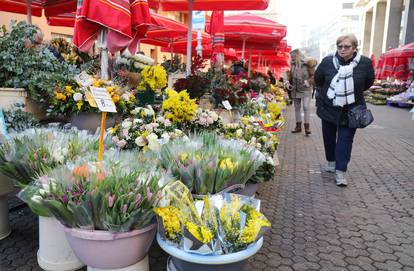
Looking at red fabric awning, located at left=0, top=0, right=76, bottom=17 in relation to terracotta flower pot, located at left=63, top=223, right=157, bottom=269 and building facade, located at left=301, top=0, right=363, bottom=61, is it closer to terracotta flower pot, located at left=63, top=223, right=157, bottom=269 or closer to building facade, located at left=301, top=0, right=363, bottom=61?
terracotta flower pot, located at left=63, top=223, right=157, bottom=269

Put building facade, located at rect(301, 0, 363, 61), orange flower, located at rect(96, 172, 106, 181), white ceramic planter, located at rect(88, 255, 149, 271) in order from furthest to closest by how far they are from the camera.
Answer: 1. building facade, located at rect(301, 0, 363, 61)
2. white ceramic planter, located at rect(88, 255, 149, 271)
3. orange flower, located at rect(96, 172, 106, 181)

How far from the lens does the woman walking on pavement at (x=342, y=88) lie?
4453mm

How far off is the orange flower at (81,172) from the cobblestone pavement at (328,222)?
3.10ft

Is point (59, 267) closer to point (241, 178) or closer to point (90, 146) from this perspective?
point (90, 146)

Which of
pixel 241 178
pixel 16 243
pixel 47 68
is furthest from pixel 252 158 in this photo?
pixel 47 68

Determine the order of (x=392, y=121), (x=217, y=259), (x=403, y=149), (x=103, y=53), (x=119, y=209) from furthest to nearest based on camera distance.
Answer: (x=392, y=121)
(x=403, y=149)
(x=103, y=53)
(x=119, y=209)
(x=217, y=259)

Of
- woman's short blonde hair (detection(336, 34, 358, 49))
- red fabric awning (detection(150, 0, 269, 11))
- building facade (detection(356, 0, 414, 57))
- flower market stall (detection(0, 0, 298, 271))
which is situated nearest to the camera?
flower market stall (detection(0, 0, 298, 271))

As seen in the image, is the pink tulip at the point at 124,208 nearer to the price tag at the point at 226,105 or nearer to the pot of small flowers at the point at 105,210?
the pot of small flowers at the point at 105,210

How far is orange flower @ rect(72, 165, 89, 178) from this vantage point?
6.77ft

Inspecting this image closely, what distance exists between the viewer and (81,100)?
378cm

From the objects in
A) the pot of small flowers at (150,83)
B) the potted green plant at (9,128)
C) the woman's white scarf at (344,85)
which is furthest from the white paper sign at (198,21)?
the potted green plant at (9,128)

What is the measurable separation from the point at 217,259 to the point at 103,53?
2841mm

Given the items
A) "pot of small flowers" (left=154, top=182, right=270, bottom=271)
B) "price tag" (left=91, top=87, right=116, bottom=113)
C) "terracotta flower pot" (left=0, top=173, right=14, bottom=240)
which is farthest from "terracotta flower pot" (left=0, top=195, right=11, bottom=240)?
"pot of small flowers" (left=154, top=182, right=270, bottom=271)

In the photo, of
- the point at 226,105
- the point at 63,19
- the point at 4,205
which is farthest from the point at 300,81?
the point at 4,205
